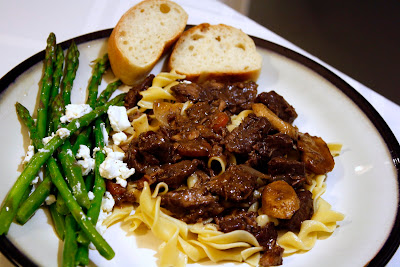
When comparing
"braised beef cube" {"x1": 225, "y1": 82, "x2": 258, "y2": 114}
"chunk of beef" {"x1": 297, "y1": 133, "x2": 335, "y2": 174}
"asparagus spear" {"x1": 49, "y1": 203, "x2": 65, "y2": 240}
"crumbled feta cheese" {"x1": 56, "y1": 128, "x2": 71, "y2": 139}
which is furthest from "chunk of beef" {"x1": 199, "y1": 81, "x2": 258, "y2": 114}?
"asparagus spear" {"x1": 49, "y1": 203, "x2": 65, "y2": 240}

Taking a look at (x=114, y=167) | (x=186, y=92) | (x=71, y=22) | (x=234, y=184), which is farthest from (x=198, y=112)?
(x=71, y=22)

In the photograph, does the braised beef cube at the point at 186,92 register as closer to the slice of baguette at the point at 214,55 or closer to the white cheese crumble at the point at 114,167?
the slice of baguette at the point at 214,55

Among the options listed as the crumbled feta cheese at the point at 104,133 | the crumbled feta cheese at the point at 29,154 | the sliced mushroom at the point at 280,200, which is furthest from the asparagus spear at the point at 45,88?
the sliced mushroom at the point at 280,200

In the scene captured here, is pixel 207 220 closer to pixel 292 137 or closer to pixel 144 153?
pixel 144 153

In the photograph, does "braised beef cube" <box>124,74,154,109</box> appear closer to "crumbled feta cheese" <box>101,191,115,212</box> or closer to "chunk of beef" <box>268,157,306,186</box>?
"crumbled feta cheese" <box>101,191,115,212</box>

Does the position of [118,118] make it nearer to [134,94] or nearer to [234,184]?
[134,94]

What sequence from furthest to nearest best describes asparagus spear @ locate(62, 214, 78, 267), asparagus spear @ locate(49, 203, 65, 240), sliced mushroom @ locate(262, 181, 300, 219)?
sliced mushroom @ locate(262, 181, 300, 219) < asparagus spear @ locate(49, 203, 65, 240) < asparagus spear @ locate(62, 214, 78, 267)

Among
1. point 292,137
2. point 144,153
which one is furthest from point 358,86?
point 144,153
